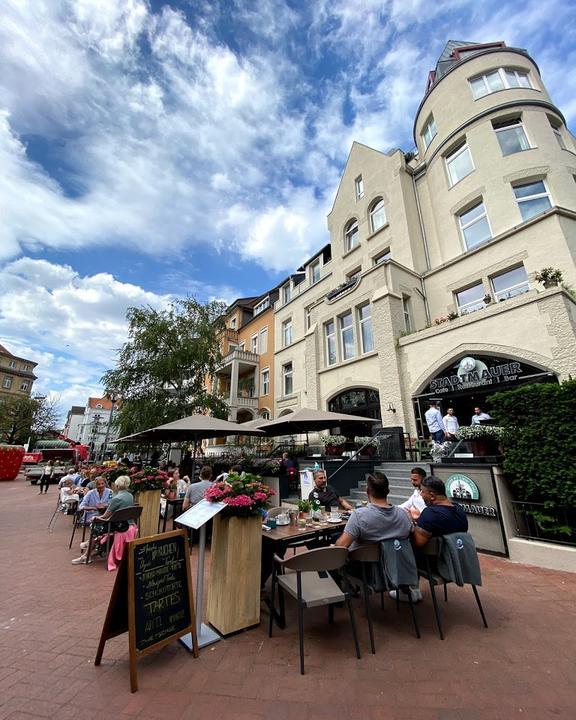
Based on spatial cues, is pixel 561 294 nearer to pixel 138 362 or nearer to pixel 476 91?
pixel 476 91

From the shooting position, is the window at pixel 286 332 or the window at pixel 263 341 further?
the window at pixel 263 341

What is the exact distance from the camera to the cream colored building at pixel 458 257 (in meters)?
9.39

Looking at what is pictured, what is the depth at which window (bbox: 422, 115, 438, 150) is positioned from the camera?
1496cm

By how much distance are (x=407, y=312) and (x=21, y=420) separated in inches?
1574

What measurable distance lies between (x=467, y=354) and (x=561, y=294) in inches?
112

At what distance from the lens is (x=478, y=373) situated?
9.81m

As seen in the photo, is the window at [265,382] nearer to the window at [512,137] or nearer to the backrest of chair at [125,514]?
the backrest of chair at [125,514]

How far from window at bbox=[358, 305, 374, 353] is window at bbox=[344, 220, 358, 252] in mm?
5092

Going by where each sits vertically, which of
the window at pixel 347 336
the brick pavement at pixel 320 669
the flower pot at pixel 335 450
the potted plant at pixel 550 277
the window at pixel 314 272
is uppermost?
the window at pixel 314 272

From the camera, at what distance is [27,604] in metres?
3.99

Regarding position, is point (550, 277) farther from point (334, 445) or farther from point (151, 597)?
point (151, 597)

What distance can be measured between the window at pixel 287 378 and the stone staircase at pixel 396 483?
35.5ft

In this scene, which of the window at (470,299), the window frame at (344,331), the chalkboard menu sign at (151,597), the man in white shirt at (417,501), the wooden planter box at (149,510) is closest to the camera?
the chalkboard menu sign at (151,597)

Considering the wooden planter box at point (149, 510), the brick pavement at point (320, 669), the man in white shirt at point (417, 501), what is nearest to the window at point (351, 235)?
the man in white shirt at point (417, 501)
